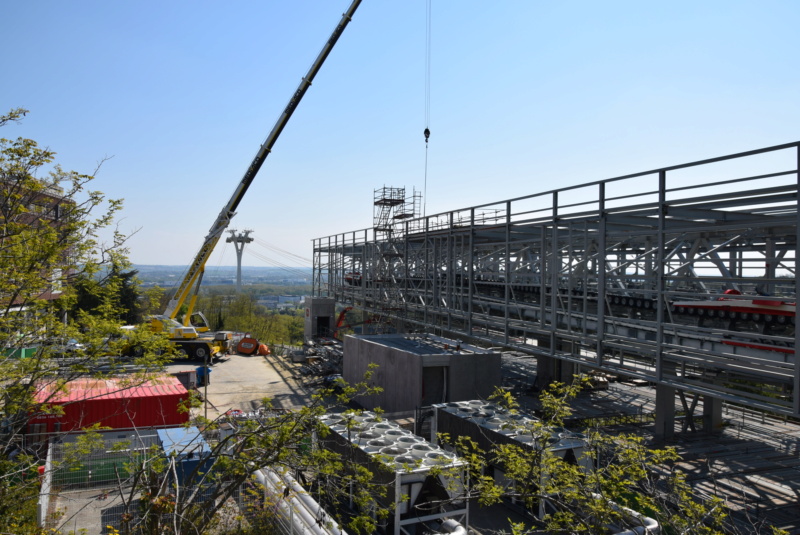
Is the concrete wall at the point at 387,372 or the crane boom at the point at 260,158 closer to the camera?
the concrete wall at the point at 387,372

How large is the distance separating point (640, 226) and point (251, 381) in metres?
21.8

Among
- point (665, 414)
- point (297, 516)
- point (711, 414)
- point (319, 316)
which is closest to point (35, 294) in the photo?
point (297, 516)

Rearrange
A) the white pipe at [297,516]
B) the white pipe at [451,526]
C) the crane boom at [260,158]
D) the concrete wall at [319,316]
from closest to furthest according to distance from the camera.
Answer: the white pipe at [297,516] → the white pipe at [451,526] → the crane boom at [260,158] → the concrete wall at [319,316]

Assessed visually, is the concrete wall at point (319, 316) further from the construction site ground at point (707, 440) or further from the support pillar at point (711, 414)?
the support pillar at point (711, 414)

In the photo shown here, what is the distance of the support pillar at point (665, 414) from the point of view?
15.5 meters

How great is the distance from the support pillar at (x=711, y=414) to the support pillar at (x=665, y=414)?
6.24ft

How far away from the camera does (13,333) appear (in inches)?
356

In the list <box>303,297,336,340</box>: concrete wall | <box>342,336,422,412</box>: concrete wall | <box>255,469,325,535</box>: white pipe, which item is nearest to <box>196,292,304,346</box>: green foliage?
<box>303,297,336,340</box>: concrete wall

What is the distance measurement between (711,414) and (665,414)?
2.42 m

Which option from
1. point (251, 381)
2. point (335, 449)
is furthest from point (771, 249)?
point (251, 381)

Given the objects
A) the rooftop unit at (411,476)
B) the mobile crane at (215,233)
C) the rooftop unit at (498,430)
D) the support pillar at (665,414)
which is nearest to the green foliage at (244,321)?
the mobile crane at (215,233)

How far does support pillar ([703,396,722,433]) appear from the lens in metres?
16.8

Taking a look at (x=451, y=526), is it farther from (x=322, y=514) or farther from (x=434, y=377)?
(x=434, y=377)

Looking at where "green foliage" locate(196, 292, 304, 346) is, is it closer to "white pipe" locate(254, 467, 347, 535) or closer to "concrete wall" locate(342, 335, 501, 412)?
"concrete wall" locate(342, 335, 501, 412)
